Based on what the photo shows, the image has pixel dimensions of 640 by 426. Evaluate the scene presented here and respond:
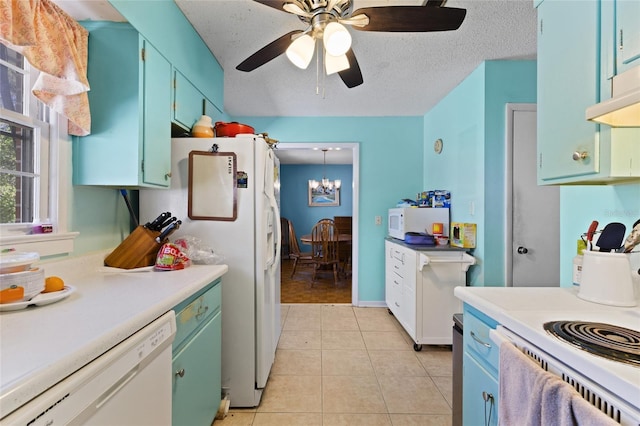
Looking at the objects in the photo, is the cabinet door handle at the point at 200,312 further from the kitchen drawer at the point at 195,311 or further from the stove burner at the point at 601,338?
the stove burner at the point at 601,338

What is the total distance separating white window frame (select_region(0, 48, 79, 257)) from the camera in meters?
1.16

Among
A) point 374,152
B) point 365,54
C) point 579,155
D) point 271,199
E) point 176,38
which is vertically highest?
point 365,54

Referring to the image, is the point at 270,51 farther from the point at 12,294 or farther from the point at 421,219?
the point at 421,219

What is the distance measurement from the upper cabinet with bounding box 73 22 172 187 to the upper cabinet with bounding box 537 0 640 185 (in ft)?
6.01

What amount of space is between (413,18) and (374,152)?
7.62 feet

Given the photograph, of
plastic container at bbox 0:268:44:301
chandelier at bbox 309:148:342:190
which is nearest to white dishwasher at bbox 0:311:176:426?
plastic container at bbox 0:268:44:301

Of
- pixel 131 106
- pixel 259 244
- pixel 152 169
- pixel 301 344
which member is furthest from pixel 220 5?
pixel 301 344

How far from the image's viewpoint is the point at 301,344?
253 cm

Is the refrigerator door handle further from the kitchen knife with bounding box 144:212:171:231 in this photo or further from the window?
the window

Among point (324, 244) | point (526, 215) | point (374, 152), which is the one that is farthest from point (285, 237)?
point (526, 215)

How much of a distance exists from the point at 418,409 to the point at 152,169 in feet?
6.85

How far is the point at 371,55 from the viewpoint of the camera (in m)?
2.22

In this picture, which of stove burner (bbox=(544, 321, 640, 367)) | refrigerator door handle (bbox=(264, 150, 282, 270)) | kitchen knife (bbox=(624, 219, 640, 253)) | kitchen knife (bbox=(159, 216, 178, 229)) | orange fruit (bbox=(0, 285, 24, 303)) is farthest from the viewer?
refrigerator door handle (bbox=(264, 150, 282, 270))

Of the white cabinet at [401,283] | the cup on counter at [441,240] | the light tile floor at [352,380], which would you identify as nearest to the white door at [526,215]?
the cup on counter at [441,240]
